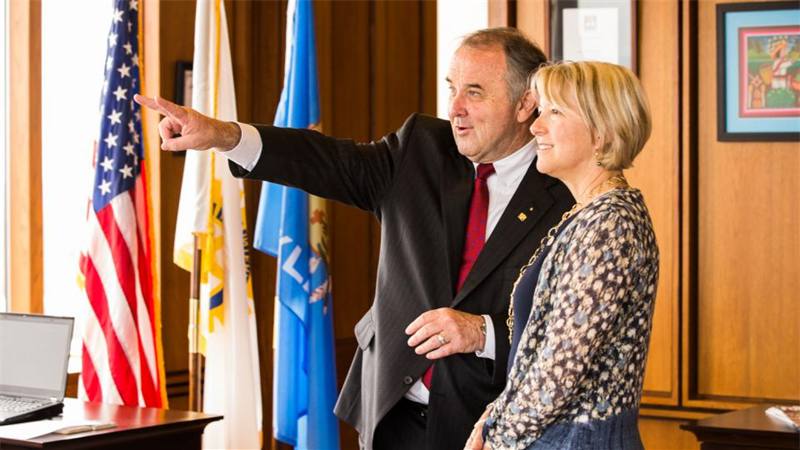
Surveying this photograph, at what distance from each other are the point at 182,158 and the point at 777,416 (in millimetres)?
3065

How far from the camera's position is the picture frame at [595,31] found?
4.14 meters

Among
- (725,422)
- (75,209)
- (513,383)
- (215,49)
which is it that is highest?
(215,49)

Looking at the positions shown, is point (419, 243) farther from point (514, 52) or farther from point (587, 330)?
point (587, 330)

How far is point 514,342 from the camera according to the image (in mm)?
1929

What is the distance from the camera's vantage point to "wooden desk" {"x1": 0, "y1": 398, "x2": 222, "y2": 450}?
118 inches

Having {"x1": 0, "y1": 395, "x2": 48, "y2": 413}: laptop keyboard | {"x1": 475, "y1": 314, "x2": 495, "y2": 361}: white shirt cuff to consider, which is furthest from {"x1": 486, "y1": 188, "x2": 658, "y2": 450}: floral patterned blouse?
{"x1": 0, "y1": 395, "x2": 48, "y2": 413}: laptop keyboard

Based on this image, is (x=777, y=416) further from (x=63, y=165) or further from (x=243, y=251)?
(x=63, y=165)

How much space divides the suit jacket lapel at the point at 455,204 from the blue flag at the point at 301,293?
1847mm

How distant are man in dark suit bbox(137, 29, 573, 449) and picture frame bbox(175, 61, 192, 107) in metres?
2.53

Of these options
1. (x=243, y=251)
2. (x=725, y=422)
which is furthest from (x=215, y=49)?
(x=725, y=422)

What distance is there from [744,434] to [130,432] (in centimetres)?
175

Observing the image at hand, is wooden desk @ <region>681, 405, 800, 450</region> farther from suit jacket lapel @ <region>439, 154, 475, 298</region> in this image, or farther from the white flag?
the white flag

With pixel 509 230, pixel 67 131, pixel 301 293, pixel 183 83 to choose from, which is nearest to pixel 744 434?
pixel 509 230

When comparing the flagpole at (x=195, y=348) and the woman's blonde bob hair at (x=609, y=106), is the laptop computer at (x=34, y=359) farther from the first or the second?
the woman's blonde bob hair at (x=609, y=106)
